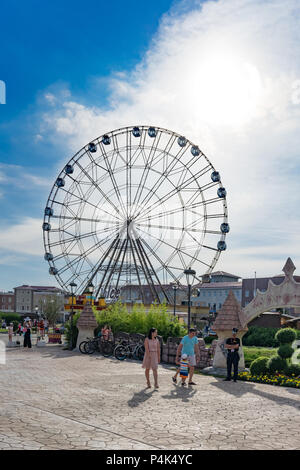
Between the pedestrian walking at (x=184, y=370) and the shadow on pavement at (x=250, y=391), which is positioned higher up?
the pedestrian walking at (x=184, y=370)

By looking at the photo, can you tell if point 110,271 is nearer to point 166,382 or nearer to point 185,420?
point 166,382

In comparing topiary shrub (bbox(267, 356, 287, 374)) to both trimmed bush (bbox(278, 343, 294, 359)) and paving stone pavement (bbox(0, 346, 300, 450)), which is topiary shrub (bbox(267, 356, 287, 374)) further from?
paving stone pavement (bbox(0, 346, 300, 450))

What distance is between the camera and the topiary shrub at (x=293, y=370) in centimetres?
1557

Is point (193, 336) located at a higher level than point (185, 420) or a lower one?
higher

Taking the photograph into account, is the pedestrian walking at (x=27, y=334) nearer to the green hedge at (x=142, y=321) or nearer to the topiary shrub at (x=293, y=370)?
the green hedge at (x=142, y=321)

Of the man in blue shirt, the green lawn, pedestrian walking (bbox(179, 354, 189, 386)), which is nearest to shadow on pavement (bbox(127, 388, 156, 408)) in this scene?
pedestrian walking (bbox(179, 354, 189, 386))

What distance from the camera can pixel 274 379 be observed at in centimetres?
1500

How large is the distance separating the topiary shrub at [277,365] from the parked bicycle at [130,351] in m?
7.08

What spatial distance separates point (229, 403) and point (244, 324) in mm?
6254

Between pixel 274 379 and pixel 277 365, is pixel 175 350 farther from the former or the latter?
pixel 274 379

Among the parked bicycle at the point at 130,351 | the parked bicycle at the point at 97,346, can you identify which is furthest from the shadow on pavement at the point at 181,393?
the parked bicycle at the point at 97,346

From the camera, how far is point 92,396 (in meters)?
11.8
